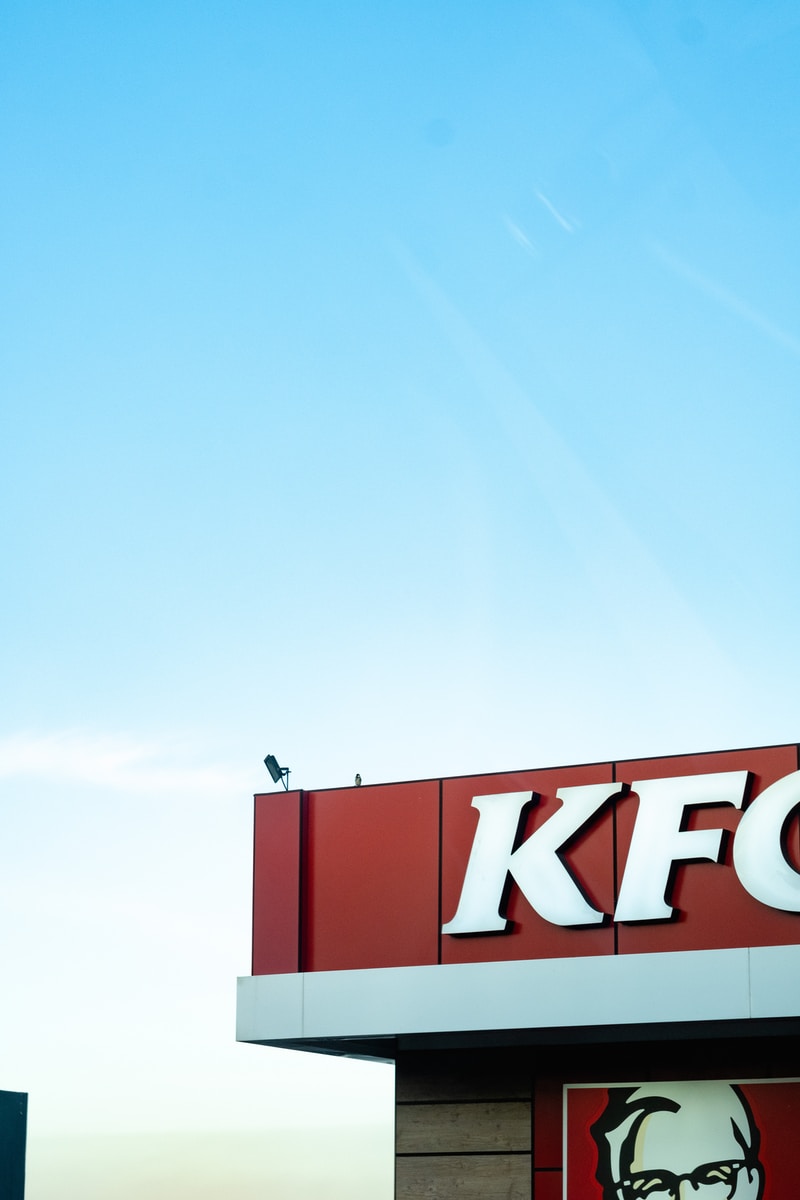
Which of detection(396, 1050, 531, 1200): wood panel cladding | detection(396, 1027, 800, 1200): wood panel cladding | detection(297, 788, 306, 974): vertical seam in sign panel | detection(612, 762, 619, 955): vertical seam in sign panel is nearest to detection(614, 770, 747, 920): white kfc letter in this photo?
detection(612, 762, 619, 955): vertical seam in sign panel

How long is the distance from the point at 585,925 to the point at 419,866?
1804 millimetres

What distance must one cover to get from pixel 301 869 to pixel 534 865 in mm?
2421

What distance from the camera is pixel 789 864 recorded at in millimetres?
13844

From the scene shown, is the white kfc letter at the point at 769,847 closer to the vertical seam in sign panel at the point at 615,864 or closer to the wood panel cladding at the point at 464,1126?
the vertical seam in sign panel at the point at 615,864

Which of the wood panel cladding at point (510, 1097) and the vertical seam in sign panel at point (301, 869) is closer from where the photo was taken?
the wood panel cladding at point (510, 1097)

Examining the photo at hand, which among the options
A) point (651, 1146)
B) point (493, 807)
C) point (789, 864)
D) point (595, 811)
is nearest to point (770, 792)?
point (789, 864)

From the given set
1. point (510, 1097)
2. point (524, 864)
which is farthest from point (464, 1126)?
point (524, 864)

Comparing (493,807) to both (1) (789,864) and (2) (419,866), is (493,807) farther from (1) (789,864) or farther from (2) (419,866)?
(1) (789,864)

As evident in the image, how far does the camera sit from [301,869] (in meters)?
15.9

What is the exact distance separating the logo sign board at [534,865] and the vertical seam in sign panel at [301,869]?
0.6 inches

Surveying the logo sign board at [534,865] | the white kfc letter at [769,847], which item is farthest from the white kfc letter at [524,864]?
the white kfc letter at [769,847]

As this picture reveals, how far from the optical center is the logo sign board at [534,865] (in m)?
14.0

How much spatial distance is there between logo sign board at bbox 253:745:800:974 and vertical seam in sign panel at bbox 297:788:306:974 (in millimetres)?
15

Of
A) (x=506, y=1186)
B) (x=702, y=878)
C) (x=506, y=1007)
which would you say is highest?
(x=702, y=878)
